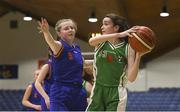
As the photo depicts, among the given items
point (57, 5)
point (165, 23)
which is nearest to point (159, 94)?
point (165, 23)

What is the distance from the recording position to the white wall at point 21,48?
18.1m

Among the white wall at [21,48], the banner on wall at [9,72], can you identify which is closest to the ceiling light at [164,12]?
the white wall at [21,48]

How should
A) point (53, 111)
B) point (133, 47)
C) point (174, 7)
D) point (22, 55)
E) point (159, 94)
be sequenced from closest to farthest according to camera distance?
point (133, 47) < point (53, 111) < point (174, 7) < point (159, 94) < point (22, 55)

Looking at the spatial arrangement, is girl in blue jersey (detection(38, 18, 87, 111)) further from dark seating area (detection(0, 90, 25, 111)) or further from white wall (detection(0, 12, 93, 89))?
white wall (detection(0, 12, 93, 89))

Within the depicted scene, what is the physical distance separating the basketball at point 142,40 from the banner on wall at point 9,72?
14815 millimetres

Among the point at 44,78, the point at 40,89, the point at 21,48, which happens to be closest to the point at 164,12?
the point at 44,78

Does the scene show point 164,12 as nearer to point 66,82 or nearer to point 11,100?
point 11,100

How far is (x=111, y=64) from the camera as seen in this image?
13.0 feet

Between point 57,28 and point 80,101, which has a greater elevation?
point 57,28

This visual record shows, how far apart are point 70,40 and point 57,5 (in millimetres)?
9434

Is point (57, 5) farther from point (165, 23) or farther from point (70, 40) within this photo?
point (70, 40)

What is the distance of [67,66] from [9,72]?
1435 cm

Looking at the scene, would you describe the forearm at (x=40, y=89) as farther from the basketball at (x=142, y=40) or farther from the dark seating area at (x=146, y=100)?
the dark seating area at (x=146, y=100)

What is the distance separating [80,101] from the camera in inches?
173
